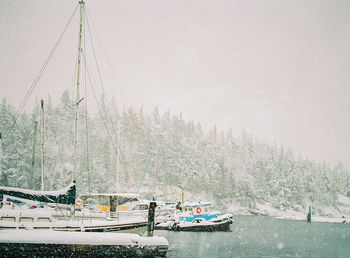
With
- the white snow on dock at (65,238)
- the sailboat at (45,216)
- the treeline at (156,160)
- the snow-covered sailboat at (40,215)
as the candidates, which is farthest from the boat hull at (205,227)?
the white snow on dock at (65,238)

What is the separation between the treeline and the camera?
5323 centimetres

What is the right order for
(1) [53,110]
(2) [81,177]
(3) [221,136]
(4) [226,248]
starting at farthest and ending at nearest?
(3) [221,136]
(1) [53,110]
(2) [81,177]
(4) [226,248]

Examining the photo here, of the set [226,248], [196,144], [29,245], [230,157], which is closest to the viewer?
[29,245]

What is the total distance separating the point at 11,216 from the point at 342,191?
108465 mm

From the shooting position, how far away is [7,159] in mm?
50812

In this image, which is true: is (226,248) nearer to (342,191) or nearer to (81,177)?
(81,177)

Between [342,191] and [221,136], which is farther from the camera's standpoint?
[342,191]

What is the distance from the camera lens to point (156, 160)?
70500 mm

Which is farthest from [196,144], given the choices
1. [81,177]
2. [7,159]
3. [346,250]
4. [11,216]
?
[11,216]

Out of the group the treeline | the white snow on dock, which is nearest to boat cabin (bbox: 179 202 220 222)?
the treeline

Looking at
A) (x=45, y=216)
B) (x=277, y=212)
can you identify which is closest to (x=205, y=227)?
(x=45, y=216)

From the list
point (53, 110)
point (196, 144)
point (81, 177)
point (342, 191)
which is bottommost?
point (342, 191)

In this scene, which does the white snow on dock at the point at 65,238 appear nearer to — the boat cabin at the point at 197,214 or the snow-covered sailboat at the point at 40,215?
the snow-covered sailboat at the point at 40,215

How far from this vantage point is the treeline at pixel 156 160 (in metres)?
53.2
